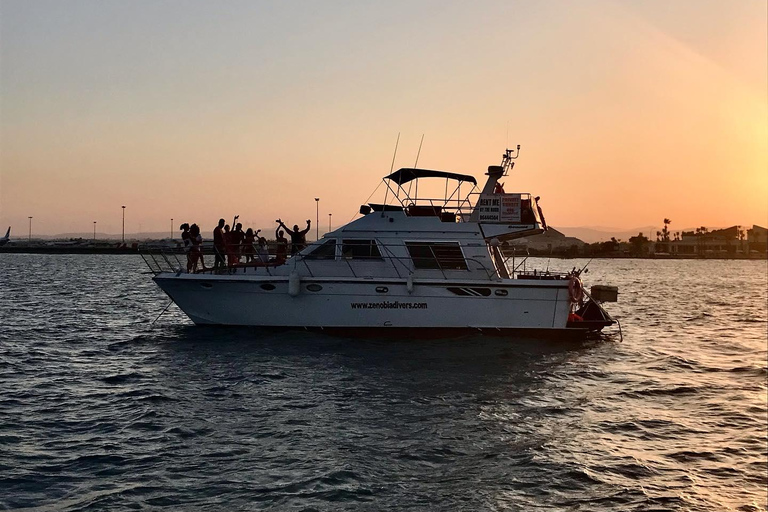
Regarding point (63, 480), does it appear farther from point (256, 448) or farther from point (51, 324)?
point (51, 324)

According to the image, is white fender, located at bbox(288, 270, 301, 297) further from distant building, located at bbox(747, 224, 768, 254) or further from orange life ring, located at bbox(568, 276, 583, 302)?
distant building, located at bbox(747, 224, 768, 254)

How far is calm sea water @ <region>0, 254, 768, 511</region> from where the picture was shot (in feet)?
24.5

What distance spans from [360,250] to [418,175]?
2639 millimetres

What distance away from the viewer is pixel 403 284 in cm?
1722

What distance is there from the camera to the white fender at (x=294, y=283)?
17141 mm

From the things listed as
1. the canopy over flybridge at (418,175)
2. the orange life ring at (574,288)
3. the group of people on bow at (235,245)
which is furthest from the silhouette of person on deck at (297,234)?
the orange life ring at (574,288)

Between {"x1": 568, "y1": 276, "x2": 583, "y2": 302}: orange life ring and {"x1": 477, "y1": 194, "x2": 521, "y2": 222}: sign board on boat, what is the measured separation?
2.17 meters

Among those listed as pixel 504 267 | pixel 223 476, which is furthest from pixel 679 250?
pixel 223 476

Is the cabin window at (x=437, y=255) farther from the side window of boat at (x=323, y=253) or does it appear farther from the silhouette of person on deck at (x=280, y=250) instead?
the silhouette of person on deck at (x=280, y=250)

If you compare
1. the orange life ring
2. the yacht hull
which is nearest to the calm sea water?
the yacht hull

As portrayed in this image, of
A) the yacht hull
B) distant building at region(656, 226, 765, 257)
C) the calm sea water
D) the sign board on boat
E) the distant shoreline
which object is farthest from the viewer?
distant building at region(656, 226, 765, 257)

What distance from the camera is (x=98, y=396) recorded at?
38.5 feet

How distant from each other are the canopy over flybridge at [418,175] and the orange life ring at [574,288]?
3.76 m

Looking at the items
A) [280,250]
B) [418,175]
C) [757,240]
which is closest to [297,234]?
[280,250]
